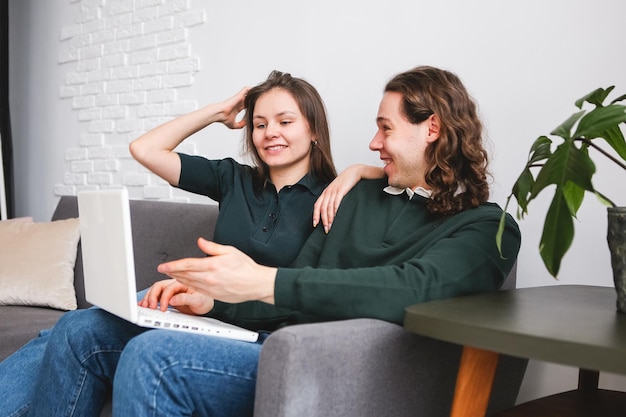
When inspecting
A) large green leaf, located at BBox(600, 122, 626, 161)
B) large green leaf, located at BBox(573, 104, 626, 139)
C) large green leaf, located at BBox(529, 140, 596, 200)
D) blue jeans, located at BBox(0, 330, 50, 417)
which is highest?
large green leaf, located at BBox(573, 104, 626, 139)

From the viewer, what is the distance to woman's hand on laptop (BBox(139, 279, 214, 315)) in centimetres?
162

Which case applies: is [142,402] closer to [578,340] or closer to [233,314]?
[233,314]

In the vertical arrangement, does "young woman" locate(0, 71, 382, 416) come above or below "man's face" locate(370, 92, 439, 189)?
below

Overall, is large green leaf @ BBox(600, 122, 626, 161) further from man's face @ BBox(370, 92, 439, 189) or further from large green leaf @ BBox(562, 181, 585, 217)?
man's face @ BBox(370, 92, 439, 189)

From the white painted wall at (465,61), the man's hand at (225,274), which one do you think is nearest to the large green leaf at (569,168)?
the man's hand at (225,274)

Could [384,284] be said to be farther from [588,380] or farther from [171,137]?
[171,137]

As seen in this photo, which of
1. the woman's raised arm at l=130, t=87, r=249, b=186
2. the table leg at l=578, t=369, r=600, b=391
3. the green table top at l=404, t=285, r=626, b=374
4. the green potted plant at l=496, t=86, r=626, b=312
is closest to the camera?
the green table top at l=404, t=285, r=626, b=374

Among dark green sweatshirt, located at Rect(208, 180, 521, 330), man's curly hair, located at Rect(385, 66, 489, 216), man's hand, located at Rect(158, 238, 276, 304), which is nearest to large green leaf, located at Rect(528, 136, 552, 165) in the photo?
dark green sweatshirt, located at Rect(208, 180, 521, 330)

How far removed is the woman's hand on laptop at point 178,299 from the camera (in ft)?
5.31

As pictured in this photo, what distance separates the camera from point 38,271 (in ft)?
8.26

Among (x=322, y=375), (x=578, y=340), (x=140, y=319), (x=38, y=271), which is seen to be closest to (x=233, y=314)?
(x=140, y=319)

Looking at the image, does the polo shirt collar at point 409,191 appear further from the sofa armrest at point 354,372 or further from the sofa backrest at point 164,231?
the sofa backrest at point 164,231

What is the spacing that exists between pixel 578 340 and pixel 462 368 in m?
0.27

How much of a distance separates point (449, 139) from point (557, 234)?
0.58 meters
